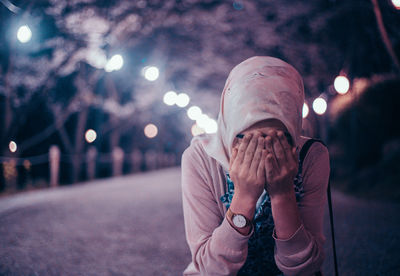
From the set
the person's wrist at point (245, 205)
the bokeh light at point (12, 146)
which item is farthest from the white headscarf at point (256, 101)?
the bokeh light at point (12, 146)

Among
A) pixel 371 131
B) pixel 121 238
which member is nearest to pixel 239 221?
pixel 121 238

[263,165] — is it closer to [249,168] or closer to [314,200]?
[249,168]

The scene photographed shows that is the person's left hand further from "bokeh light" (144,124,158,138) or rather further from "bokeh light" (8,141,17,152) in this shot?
"bokeh light" (144,124,158,138)

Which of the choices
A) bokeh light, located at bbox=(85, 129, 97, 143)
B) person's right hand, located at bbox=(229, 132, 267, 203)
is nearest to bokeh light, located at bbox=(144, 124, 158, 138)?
bokeh light, located at bbox=(85, 129, 97, 143)

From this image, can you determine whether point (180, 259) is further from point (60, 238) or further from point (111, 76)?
point (111, 76)

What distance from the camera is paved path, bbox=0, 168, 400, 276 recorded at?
377 cm

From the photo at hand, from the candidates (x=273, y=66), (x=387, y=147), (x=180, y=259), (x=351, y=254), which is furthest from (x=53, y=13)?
(x=387, y=147)

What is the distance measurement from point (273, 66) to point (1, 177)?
988 cm

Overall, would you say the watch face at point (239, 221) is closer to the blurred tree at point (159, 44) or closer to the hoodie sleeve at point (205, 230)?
the hoodie sleeve at point (205, 230)

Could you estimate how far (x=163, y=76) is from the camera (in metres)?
16.1

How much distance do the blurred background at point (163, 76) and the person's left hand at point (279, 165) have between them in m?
2.72

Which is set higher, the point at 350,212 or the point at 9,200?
the point at 9,200

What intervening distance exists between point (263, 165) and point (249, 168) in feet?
0.21

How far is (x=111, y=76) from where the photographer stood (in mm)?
17266
